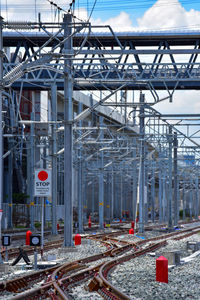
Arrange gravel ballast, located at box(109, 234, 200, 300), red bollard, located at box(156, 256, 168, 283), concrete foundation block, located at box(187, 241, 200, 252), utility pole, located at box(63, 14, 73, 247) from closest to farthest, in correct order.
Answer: gravel ballast, located at box(109, 234, 200, 300)
red bollard, located at box(156, 256, 168, 283)
utility pole, located at box(63, 14, 73, 247)
concrete foundation block, located at box(187, 241, 200, 252)

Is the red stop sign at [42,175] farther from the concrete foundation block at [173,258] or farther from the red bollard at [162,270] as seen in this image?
the red bollard at [162,270]

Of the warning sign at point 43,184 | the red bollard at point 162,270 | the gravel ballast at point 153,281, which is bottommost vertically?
the gravel ballast at point 153,281

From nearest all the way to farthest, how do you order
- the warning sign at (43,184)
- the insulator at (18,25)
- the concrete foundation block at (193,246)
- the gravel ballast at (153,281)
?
Result: the gravel ballast at (153,281) < the warning sign at (43,184) < the insulator at (18,25) < the concrete foundation block at (193,246)

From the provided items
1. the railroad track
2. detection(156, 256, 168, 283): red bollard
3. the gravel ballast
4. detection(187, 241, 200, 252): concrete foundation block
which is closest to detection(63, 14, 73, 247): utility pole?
the railroad track

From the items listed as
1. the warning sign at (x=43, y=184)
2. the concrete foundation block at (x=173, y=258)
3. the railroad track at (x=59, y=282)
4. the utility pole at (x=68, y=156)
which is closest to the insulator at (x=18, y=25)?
the utility pole at (x=68, y=156)

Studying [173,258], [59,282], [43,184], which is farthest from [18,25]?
[59,282]

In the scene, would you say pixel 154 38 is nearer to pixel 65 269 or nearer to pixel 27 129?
pixel 65 269

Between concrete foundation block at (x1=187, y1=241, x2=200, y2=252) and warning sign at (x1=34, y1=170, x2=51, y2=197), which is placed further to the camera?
concrete foundation block at (x1=187, y1=241, x2=200, y2=252)

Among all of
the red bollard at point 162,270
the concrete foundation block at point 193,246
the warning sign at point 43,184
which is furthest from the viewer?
the concrete foundation block at point 193,246

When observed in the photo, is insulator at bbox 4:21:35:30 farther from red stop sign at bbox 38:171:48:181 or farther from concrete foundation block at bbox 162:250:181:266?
concrete foundation block at bbox 162:250:181:266

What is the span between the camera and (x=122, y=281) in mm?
13930

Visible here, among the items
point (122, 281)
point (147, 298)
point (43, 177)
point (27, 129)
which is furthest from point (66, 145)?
point (27, 129)

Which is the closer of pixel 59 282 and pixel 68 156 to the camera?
pixel 59 282

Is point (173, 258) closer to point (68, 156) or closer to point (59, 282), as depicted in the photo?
point (59, 282)
